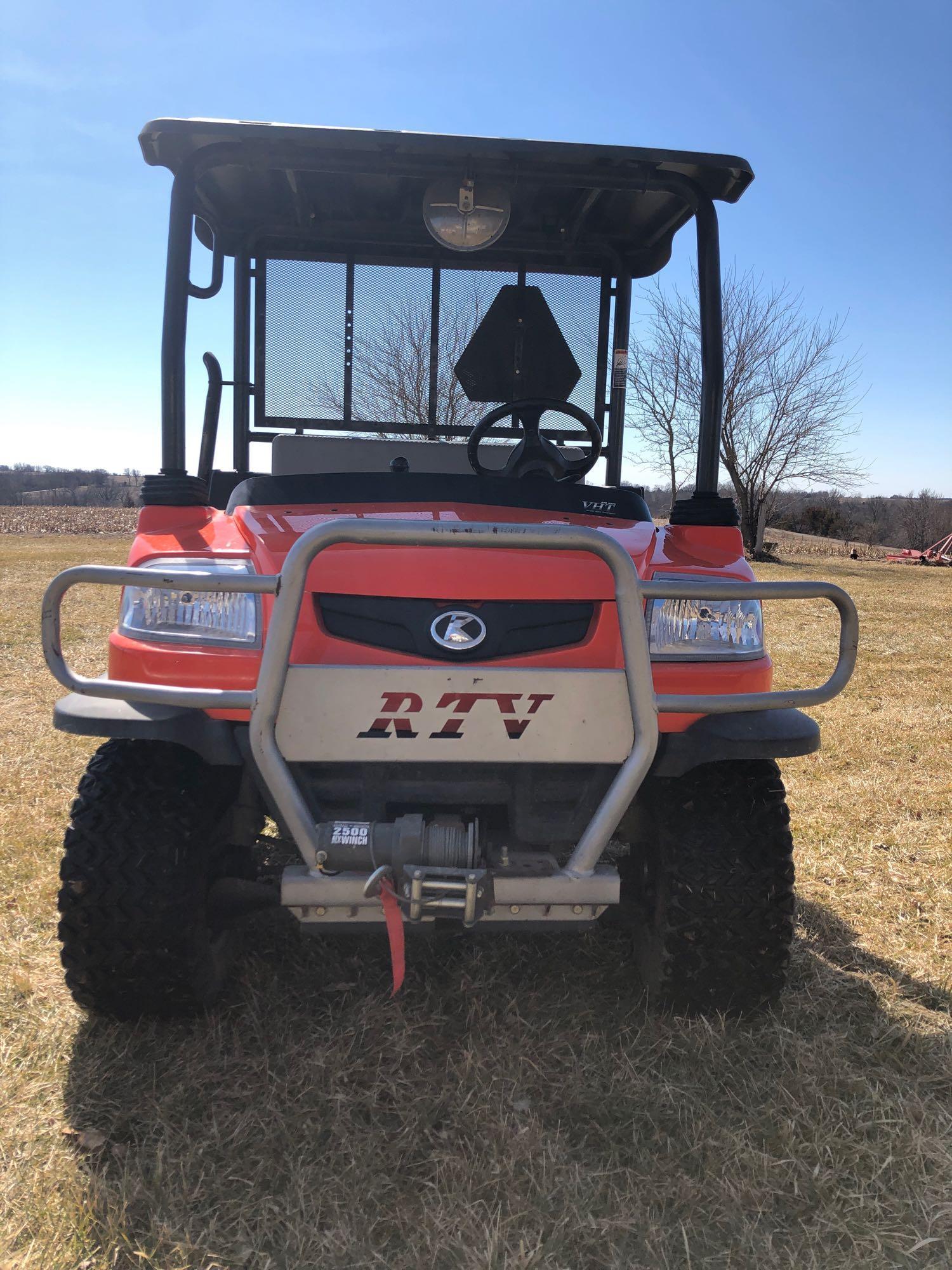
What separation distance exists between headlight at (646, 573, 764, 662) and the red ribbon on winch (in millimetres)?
754

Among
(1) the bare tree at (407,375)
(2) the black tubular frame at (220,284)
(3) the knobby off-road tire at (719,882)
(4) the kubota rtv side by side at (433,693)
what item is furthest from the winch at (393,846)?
(1) the bare tree at (407,375)

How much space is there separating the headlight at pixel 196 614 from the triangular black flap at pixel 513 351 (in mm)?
1436

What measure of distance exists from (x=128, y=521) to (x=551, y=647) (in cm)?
2858

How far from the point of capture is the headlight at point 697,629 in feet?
6.48

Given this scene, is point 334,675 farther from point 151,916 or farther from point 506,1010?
point 506,1010

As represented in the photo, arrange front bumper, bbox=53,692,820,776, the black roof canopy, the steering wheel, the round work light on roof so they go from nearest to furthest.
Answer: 1. front bumper, bbox=53,692,820,776
2. the black roof canopy
3. the round work light on roof
4. the steering wheel

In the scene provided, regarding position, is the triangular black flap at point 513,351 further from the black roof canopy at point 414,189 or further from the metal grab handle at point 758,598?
the metal grab handle at point 758,598

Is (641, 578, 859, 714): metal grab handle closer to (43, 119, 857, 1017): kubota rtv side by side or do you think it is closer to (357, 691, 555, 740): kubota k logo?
(43, 119, 857, 1017): kubota rtv side by side

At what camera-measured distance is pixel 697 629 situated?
1997mm

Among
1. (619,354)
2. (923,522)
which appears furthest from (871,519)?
(619,354)

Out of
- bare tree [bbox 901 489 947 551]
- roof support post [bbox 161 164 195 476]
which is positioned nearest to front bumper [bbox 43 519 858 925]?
roof support post [bbox 161 164 195 476]

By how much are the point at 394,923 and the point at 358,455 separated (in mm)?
1803

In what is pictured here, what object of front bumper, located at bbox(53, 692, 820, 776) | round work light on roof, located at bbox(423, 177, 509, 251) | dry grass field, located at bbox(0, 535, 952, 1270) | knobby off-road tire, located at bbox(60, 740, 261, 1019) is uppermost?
round work light on roof, located at bbox(423, 177, 509, 251)

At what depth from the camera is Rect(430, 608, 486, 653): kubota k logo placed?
1.82 meters
